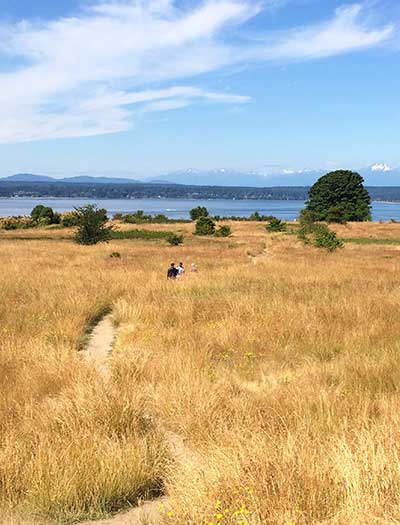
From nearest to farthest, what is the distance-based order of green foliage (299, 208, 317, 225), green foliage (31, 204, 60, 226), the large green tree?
green foliage (299, 208, 317, 225), green foliage (31, 204, 60, 226), the large green tree

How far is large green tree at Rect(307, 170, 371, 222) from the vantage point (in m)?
97.7

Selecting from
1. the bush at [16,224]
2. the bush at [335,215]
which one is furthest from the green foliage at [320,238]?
the bush at [16,224]

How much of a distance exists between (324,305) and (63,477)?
10.4 metres

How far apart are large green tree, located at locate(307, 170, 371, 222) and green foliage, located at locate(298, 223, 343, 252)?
162 feet

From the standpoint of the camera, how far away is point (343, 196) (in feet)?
326

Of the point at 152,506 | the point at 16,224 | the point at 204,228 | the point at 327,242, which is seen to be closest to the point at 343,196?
the point at 204,228

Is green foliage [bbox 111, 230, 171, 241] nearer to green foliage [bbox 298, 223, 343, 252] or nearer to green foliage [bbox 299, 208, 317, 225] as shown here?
green foliage [bbox 299, 208, 317, 225]

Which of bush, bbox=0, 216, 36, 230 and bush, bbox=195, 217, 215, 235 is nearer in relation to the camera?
bush, bbox=195, 217, 215, 235

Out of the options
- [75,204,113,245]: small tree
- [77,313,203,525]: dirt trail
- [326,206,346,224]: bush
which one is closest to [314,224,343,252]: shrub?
[75,204,113,245]: small tree

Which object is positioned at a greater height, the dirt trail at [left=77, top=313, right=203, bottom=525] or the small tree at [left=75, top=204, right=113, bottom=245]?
the small tree at [left=75, top=204, right=113, bottom=245]

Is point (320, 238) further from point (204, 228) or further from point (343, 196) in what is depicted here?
point (343, 196)

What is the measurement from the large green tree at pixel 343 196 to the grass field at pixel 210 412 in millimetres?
87572

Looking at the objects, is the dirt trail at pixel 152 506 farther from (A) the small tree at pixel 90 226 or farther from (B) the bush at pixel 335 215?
(B) the bush at pixel 335 215

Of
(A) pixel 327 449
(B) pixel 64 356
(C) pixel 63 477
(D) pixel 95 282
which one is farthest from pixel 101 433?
(D) pixel 95 282
